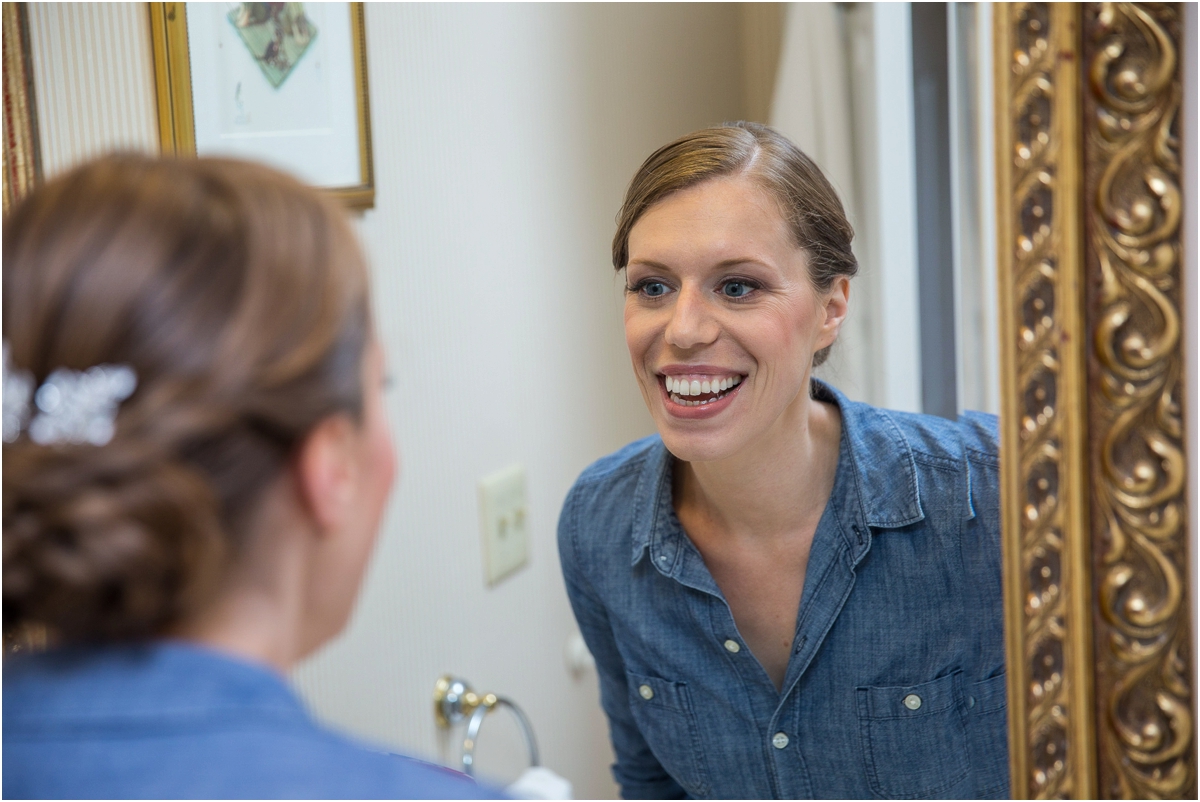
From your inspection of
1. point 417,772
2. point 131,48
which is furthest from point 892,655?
point 131,48

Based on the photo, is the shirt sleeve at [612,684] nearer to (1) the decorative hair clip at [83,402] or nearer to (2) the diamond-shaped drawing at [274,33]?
(2) the diamond-shaped drawing at [274,33]

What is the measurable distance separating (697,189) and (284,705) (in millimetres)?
403

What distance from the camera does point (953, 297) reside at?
604 millimetres

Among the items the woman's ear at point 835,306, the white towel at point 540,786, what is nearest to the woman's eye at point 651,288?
the woman's ear at point 835,306

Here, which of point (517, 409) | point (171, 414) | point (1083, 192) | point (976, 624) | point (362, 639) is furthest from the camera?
point (517, 409)

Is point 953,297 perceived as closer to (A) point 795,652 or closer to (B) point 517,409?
(A) point 795,652

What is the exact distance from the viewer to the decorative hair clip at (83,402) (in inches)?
12.4

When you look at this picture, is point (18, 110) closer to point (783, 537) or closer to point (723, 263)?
point (723, 263)

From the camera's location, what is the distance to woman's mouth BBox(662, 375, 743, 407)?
621 millimetres

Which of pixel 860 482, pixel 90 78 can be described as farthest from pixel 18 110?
pixel 860 482

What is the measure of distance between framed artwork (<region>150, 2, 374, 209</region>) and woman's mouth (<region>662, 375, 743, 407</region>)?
262 mm

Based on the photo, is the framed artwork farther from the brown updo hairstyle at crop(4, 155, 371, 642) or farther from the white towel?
the white towel

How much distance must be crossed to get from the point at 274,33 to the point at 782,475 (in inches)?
18.2

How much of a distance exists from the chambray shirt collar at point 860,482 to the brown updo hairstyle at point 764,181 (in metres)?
0.09
